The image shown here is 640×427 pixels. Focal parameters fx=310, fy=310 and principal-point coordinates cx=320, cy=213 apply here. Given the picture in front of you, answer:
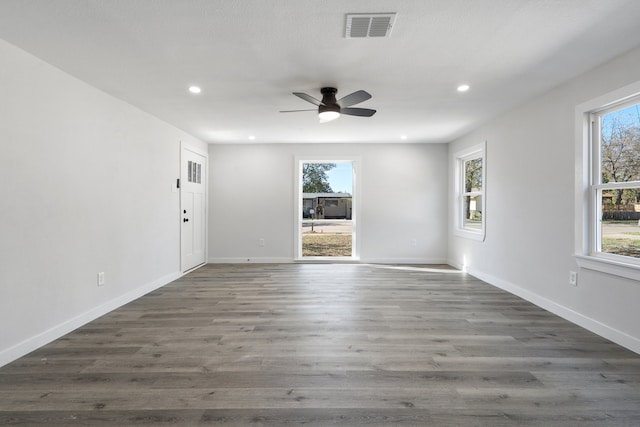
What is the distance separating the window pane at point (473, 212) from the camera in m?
5.06

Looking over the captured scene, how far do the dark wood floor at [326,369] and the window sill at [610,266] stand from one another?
0.58 metres

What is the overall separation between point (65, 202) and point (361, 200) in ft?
14.8

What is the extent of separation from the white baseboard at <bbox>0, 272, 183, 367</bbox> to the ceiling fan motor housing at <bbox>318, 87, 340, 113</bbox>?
306 cm

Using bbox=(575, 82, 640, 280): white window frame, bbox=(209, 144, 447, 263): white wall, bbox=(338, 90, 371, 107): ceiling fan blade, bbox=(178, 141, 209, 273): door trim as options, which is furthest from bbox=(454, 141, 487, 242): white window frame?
bbox=(178, 141, 209, 273): door trim

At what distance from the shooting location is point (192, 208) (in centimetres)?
539

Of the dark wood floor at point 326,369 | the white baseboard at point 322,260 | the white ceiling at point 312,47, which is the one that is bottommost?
the dark wood floor at point 326,369

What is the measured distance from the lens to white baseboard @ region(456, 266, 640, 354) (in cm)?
246

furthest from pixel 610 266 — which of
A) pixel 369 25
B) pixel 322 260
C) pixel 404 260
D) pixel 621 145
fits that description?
pixel 322 260

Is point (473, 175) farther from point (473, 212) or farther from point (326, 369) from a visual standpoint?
point (326, 369)

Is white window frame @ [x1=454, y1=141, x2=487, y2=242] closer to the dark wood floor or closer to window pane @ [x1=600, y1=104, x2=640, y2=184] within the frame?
the dark wood floor

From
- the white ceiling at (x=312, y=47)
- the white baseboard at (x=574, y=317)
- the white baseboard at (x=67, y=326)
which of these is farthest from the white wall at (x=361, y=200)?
the white ceiling at (x=312, y=47)

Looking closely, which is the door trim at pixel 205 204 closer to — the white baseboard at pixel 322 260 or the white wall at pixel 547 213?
the white baseboard at pixel 322 260

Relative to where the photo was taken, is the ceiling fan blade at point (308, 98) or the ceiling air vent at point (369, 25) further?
the ceiling fan blade at point (308, 98)

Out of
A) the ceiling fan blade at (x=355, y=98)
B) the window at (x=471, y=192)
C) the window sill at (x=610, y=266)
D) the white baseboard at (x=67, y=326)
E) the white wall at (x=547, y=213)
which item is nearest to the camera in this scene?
the white baseboard at (x=67, y=326)
